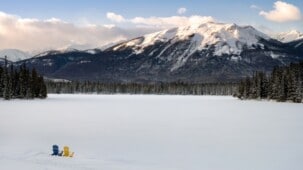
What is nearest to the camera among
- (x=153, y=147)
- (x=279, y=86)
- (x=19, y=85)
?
(x=153, y=147)

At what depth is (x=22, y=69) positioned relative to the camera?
140m

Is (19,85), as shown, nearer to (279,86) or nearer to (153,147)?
(279,86)

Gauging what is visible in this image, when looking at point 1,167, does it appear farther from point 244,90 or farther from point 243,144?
point 244,90

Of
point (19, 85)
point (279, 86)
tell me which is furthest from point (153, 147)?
point (19, 85)

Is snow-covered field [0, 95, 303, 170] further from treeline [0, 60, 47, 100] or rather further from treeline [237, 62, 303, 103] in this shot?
treeline [0, 60, 47, 100]

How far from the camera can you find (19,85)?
133 m

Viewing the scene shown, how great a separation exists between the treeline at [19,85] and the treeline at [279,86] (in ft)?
240

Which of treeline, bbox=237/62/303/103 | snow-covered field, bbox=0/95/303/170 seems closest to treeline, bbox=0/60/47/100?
treeline, bbox=237/62/303/103

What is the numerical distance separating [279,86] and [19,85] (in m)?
80.0

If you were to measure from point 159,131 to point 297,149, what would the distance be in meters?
14.5

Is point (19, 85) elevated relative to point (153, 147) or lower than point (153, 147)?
elevated

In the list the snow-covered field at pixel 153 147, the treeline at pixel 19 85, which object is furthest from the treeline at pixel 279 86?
the snow-covered field at pixel 153 147

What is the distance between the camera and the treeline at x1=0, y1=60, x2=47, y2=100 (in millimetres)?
127438

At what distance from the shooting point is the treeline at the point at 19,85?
418 ft
